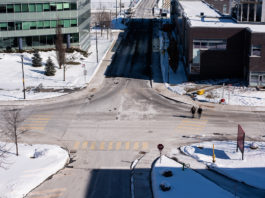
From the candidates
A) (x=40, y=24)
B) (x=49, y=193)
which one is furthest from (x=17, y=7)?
(x=49, y=193)

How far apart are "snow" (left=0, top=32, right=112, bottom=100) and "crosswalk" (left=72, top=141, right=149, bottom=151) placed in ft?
58.0

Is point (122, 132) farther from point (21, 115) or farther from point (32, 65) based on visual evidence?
point (32, 65)

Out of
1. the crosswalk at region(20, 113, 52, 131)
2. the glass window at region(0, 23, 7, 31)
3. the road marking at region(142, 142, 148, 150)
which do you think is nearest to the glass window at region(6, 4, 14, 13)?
the glass window at region(0, 23, 7, 31)

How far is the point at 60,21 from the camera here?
8006cm

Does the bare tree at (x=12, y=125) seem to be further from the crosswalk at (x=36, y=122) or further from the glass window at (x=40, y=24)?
the glass window at (x=40, y=24)

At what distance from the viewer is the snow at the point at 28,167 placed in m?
34.2

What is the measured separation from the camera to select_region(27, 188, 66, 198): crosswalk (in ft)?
111

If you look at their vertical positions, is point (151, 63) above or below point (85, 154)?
above

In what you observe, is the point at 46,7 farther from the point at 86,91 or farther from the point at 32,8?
the point at 86,91

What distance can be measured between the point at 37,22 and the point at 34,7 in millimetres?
2842


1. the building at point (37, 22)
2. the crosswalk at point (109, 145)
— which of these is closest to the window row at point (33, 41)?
the building at point (37, 22)

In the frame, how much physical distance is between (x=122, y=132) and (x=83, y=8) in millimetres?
48494

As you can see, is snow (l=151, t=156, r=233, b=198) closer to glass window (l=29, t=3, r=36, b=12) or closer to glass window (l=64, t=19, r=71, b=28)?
glass window (l=64, t=19, r=71, b=28)

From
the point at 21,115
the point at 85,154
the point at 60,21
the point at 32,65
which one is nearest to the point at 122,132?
the point at 85,154
